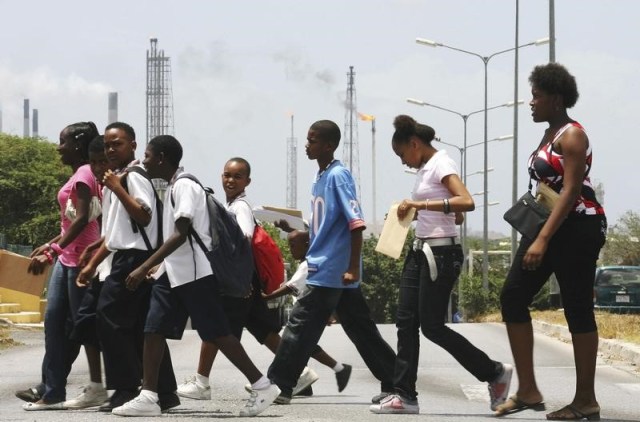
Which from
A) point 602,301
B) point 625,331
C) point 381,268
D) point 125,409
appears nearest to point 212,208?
point 125,409

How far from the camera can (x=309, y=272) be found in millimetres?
9445

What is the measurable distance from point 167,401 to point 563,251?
249 cm

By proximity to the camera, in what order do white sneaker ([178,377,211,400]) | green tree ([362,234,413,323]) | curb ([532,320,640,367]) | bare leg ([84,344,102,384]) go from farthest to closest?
green tree ([362,234,413,323]), curb ([532,320,640,367]), white sneaker ([178,377,211,400]), bare leg ([84,344,102,384])

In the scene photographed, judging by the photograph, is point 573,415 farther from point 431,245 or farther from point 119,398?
point 119,398

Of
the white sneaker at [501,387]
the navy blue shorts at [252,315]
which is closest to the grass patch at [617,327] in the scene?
the navy blue shorts at [252,315]

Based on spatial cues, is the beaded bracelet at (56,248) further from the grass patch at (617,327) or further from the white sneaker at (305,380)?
the grass patch at (617,327)

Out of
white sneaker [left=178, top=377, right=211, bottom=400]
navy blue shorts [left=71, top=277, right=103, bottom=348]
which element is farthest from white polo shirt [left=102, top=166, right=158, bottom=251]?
white sneaker [left=178, top=377, right=211, bottom=400]

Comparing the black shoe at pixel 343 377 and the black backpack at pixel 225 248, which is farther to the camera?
the black shoe at pixel 343 377

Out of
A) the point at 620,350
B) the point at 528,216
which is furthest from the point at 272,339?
the point at 620,350

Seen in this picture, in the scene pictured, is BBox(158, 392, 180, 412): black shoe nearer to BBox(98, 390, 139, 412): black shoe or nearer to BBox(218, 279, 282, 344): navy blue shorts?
BBox(98, 390, 139, 412): black shoe

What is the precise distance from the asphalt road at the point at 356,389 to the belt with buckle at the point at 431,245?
0.82 m

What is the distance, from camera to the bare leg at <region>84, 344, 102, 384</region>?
31.3 ft

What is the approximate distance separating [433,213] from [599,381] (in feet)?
14.7

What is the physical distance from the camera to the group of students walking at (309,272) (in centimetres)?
845
